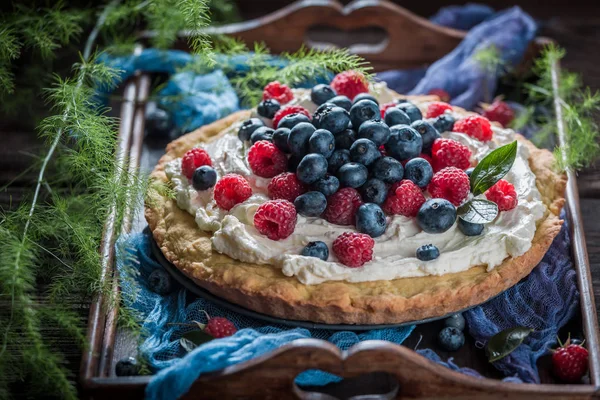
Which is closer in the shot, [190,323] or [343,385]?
[343,385]

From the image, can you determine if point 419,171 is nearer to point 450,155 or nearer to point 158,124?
point 450,155

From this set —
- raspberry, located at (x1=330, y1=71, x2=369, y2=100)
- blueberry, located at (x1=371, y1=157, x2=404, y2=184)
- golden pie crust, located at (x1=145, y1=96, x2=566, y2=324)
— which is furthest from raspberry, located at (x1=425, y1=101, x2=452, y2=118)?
golden pie crust, located at (x1=145, y1=96, x2=566, y2=324)

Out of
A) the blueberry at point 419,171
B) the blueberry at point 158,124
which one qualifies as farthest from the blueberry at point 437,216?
the blueberry at point 158,124

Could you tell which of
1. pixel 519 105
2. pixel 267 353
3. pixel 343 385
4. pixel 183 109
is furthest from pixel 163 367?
pixel 519 105

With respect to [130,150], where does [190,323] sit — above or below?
below

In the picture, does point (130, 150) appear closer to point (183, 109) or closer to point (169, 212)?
point (183, 109)
